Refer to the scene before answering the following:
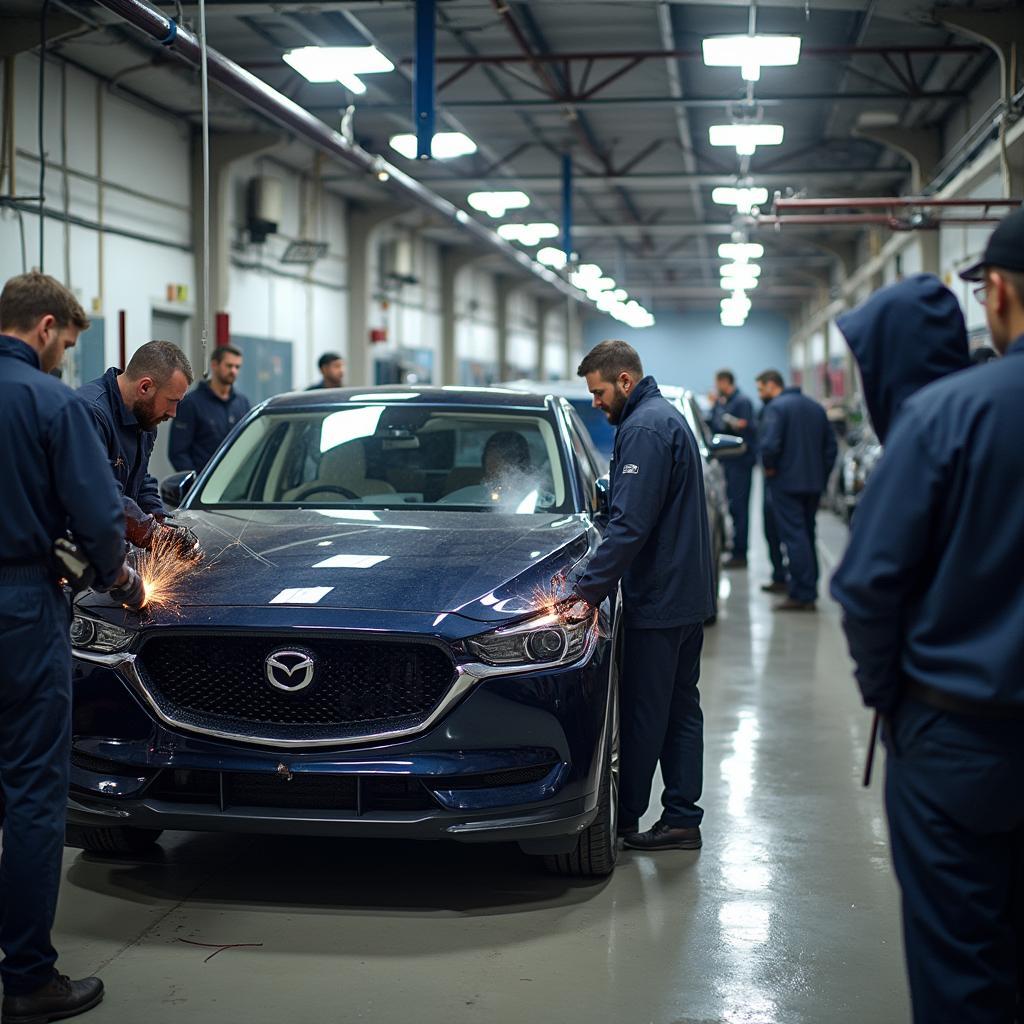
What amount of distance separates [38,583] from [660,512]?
2.15 m

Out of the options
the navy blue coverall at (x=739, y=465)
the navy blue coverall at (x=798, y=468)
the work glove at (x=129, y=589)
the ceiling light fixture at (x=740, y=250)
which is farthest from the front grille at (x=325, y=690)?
the ceiling light fixture at (x=740, y=250)

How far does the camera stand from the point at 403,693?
158 inches

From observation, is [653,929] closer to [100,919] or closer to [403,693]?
[403,693]

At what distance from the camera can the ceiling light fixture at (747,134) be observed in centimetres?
1281

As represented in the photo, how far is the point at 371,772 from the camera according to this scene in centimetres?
390

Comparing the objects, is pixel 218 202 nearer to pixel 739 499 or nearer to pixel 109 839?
pixel 739 499

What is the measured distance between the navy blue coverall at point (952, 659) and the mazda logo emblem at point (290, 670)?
1871 mm

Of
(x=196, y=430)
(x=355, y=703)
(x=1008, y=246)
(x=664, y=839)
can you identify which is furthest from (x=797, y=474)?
(x=1008, y=246)

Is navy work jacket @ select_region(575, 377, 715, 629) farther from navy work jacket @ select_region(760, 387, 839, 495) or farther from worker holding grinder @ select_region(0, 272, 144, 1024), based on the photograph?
navy work jacket @ select_region(760, 387, 839, 495)

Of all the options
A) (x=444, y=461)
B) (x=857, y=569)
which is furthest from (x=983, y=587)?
(x=444, y=461)

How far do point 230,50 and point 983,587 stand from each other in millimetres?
13305

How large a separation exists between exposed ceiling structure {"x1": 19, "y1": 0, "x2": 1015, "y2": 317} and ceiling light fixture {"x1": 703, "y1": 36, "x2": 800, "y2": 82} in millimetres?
374

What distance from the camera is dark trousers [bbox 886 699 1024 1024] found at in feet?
7.88

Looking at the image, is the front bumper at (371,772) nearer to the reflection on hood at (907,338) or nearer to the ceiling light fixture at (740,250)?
the reflection on hood at (907,338)
